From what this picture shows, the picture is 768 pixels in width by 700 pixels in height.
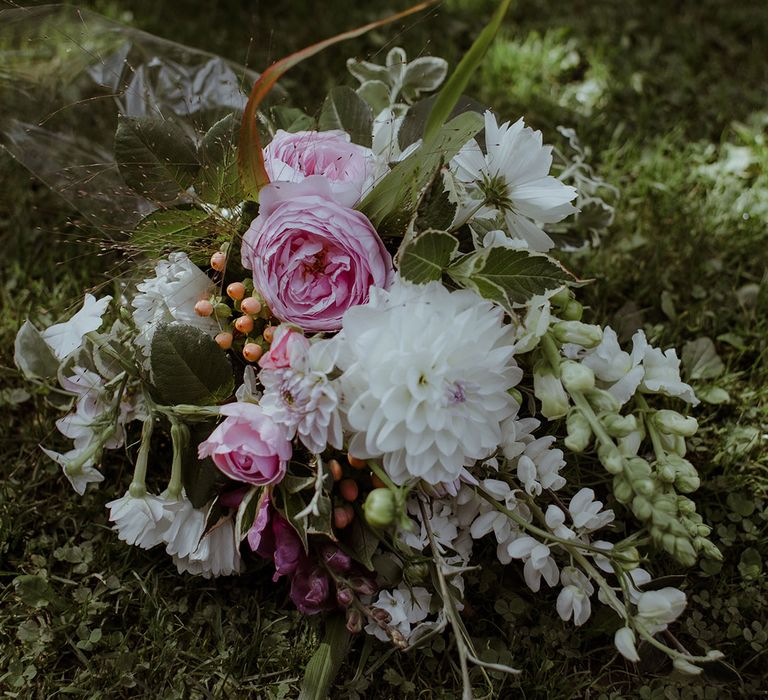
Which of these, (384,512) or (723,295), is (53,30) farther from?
(723,295)

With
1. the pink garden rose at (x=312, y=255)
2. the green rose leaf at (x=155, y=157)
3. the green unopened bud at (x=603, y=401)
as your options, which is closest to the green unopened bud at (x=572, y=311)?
the green unopened bud at (x=603, y=401)

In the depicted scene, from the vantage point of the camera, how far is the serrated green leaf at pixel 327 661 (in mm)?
1063

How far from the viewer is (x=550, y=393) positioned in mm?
943

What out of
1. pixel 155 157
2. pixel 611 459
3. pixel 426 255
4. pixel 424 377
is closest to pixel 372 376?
pixel 424 377


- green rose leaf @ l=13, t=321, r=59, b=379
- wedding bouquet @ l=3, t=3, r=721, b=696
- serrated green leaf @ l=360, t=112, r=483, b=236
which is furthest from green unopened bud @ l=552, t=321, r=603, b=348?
green rose leaf @ l=13, t=321, r=59, b=379

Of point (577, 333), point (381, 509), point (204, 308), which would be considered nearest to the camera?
point (381, 509)

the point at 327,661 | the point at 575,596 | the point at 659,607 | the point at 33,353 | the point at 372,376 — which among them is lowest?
the point at 327,661

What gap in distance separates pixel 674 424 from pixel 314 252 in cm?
48

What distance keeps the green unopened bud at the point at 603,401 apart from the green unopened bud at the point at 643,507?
103 mm

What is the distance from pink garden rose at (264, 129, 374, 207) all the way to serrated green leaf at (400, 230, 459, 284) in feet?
0.43

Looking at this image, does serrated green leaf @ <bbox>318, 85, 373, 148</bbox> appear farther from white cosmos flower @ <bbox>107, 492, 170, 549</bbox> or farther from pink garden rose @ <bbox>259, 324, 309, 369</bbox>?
white cosmos flower @ <bbox>107, 492, 170, 549</bbox>

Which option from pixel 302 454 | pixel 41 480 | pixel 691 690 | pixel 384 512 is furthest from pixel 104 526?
pixel 691 690

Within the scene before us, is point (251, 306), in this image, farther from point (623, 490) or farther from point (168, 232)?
point (623, 490)

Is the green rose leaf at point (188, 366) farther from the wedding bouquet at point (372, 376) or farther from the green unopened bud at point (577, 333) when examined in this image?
the green unopened bud at point (577, 333)
